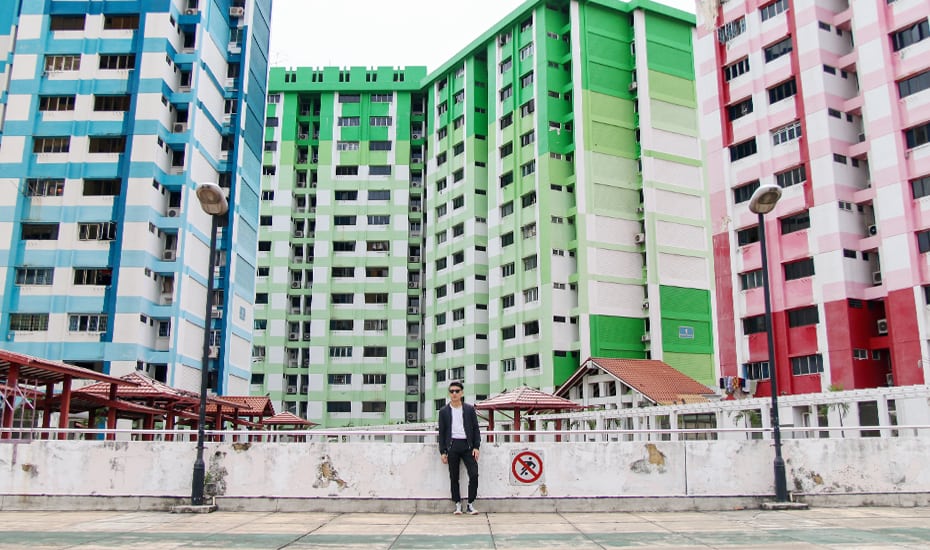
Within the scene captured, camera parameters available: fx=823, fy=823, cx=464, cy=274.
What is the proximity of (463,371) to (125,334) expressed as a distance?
1109 inches

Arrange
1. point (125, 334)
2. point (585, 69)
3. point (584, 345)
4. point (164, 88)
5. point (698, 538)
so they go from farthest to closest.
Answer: point (585, 69), point (584, 345), point (164, 88), point (125, 334), point (698, 538)

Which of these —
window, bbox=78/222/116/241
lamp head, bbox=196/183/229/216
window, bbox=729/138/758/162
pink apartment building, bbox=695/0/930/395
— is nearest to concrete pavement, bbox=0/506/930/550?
lamp head, bbox=196/183/229/216

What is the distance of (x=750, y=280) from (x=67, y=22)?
41.7 meters

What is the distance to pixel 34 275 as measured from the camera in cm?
4425

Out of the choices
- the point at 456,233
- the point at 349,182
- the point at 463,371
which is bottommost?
the point at 463,371

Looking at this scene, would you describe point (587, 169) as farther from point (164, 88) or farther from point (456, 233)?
point (164, 88)

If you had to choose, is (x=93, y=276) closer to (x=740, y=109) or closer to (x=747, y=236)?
(x=747, y=236)

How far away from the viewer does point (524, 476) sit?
1267 centimetres

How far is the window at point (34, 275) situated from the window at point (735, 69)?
38.4 m

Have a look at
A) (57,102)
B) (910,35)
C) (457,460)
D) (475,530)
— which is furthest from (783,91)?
(57,102)

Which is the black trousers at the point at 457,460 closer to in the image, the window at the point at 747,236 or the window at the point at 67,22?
the window at the point at 747,236

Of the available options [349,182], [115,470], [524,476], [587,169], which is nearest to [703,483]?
[524,476]

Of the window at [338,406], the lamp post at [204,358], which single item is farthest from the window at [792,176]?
the window at [338,406]

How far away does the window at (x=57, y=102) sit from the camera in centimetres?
4681
